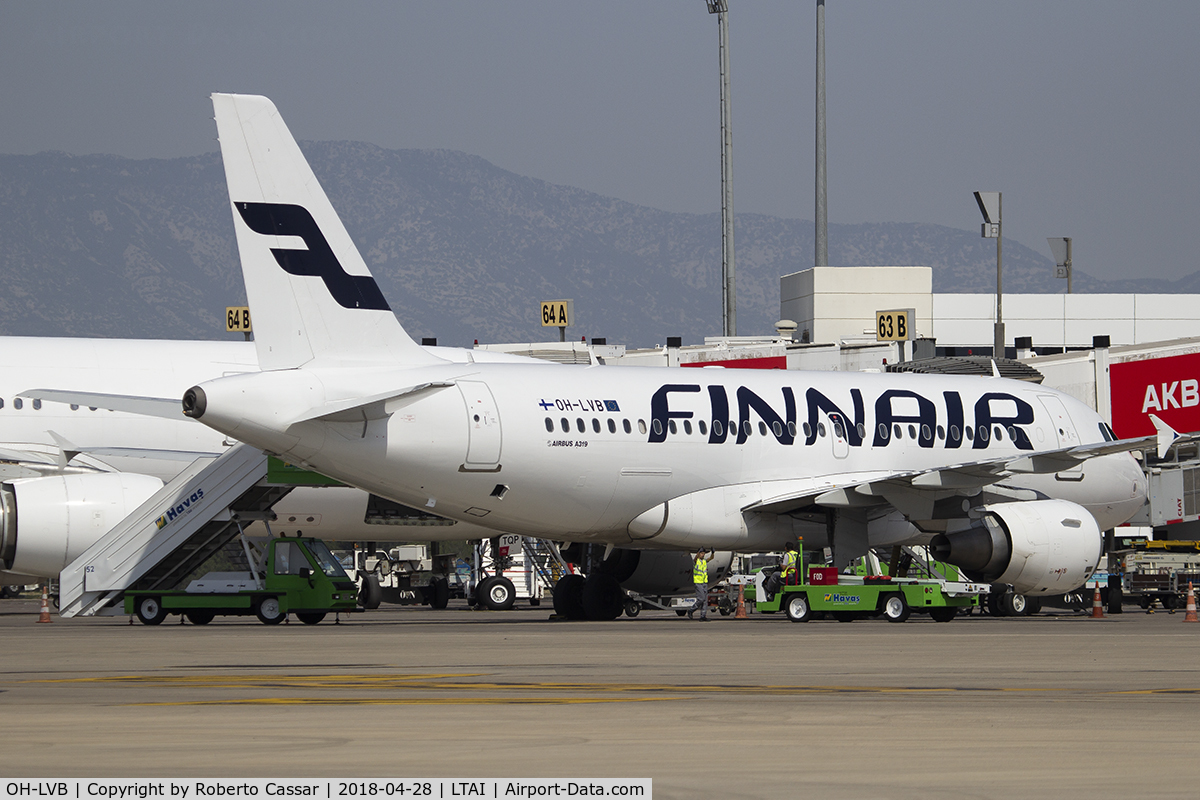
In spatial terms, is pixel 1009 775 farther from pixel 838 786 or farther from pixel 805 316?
pixel 805 316

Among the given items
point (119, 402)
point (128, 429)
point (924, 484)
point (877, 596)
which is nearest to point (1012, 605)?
point (924, 484)

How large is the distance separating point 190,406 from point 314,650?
6.94m

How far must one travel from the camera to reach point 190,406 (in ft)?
74.9

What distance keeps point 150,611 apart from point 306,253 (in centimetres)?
645

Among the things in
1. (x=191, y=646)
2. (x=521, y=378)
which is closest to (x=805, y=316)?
(x=521, y=378)

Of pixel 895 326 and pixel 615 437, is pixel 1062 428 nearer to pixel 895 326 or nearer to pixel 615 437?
pixel 615 437

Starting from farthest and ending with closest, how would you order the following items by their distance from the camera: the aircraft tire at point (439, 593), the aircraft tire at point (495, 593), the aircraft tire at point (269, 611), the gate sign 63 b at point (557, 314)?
the gate sign 63 b at point (557, 314)
the aircraft tire at point (439, 593)
the aircraft tire at point (495, 593)
the aircraft tire at point (269, 611)

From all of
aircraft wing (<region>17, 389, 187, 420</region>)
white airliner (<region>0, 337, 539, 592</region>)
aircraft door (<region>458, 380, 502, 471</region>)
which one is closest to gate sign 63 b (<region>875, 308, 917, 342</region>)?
white airliner (<region>0, 337, 539, 592</region>)

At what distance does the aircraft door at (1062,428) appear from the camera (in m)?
30.5

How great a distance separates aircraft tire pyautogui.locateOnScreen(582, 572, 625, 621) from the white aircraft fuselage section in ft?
6.37

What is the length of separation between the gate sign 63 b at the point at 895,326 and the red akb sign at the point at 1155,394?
14.0 m

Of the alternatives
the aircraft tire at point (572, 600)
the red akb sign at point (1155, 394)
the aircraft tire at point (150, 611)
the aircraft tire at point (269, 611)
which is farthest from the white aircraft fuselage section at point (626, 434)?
the red akb sign at point (1155, 394)

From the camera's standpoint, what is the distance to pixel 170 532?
26.5 m

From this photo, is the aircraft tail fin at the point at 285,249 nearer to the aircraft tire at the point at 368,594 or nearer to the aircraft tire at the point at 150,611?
the aircraft tire at the point at 150,611
